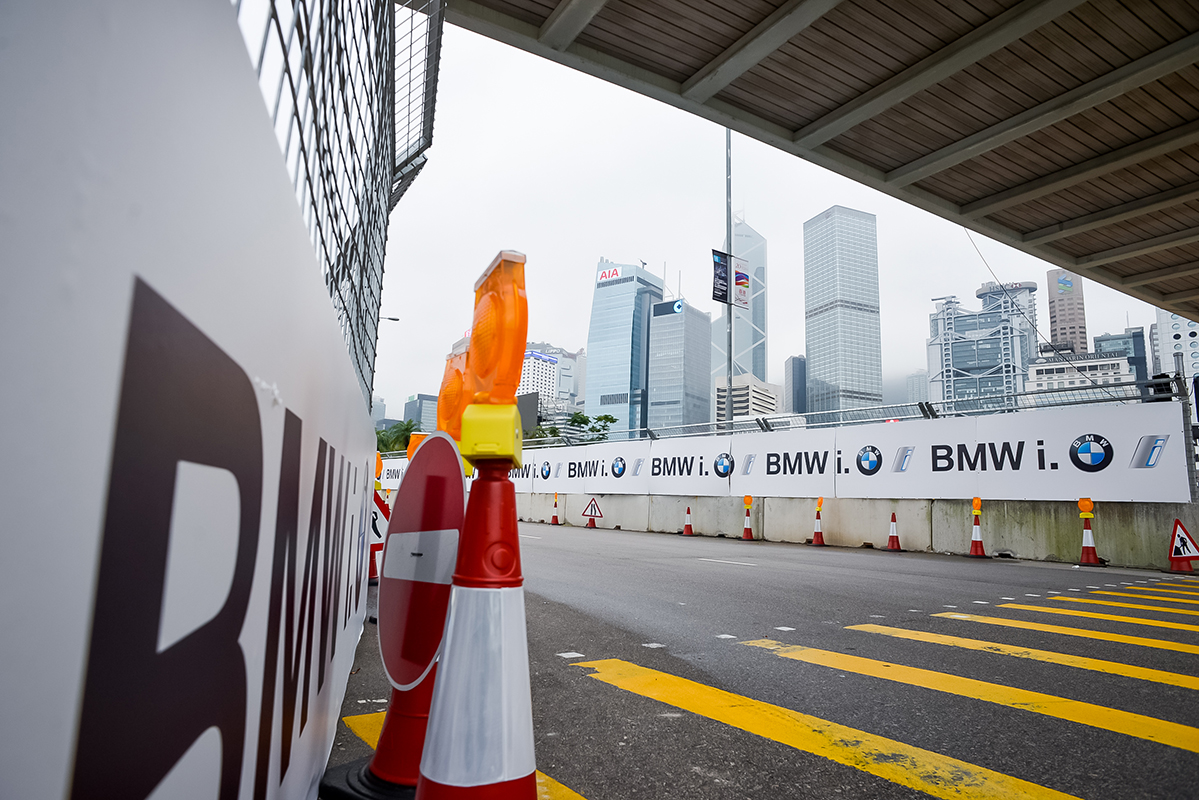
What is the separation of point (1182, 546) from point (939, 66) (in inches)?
331

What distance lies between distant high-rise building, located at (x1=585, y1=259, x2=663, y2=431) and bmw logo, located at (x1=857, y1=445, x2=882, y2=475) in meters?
120

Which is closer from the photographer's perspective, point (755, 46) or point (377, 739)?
point (377, 739)

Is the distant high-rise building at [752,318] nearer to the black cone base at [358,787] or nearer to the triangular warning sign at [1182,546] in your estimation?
the triangular warning sign at [1182,546]

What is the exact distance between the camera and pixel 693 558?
1157 centimetres

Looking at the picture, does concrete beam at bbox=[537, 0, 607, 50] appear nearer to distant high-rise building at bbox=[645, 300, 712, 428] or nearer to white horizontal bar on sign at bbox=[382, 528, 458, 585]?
white horizontal bar on sign at bbox=[382, 528, 458, 585]

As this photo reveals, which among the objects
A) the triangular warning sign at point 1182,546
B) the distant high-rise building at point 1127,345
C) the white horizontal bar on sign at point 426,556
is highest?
the distant high-rise building at point 1127,345

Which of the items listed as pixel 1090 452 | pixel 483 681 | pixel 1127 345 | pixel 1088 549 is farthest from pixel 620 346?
pixel 483 681

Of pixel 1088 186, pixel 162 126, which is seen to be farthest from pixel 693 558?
pixel 162 126

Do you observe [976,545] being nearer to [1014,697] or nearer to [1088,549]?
[1088,549]

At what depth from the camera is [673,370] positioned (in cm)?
13338

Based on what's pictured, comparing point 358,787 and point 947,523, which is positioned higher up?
point 947,523

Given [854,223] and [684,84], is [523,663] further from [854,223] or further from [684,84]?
[854,223]

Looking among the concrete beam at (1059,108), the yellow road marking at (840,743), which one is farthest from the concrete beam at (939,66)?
the yellow road marking at (840,743)

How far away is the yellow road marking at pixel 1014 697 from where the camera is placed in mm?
3160
